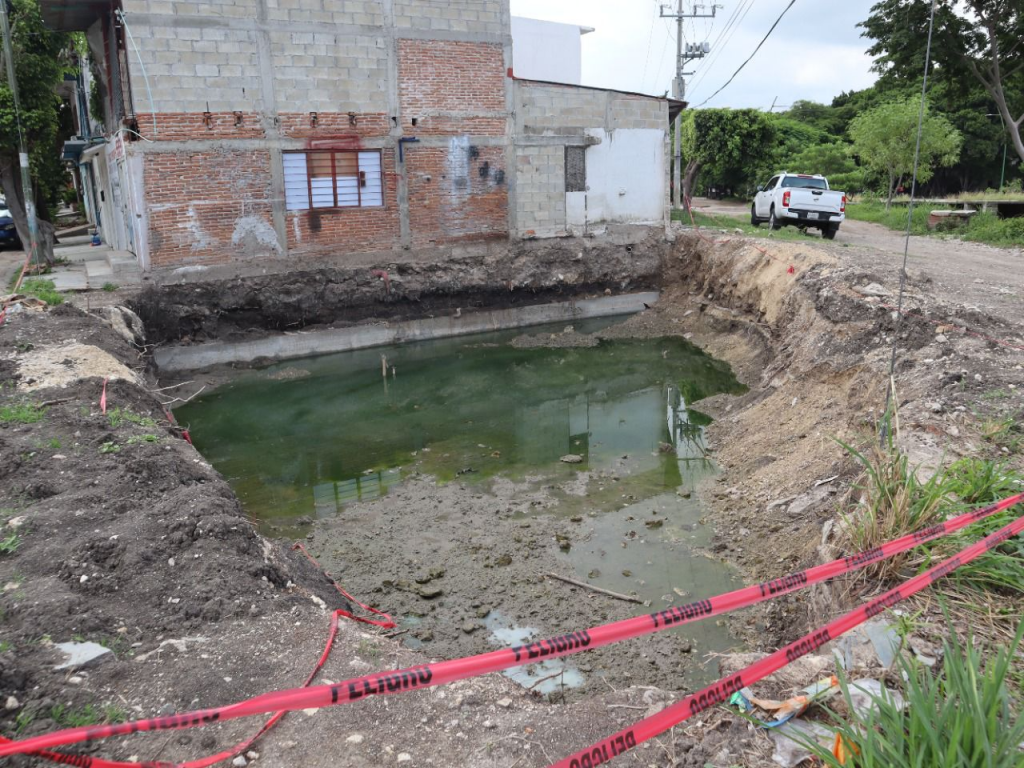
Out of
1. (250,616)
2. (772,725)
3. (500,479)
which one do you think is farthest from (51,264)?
(772,725)

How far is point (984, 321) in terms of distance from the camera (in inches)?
364

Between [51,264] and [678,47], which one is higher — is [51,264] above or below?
below

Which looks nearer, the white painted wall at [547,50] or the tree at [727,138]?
the white painted wall at [547,50]

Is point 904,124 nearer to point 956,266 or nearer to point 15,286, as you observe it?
point 956,266

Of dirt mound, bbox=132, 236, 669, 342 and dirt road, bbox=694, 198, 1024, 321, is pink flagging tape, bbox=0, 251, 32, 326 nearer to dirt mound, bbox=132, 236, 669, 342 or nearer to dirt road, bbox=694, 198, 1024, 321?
dirt mound, bbox=132, 236, 669, 342

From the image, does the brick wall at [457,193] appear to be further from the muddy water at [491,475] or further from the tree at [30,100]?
the tree at [30,100]

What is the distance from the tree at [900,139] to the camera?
81.7ft

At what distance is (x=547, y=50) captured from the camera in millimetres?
29297

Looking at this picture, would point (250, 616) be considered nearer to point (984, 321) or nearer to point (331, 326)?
point (984, 321)

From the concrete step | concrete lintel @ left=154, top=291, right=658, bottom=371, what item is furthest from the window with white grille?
the concrete step

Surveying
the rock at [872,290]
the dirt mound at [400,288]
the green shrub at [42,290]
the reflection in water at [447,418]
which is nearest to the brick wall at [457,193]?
the dirt mound at [400,288]

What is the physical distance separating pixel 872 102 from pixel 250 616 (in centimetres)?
4279

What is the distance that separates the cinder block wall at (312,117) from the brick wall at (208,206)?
2 cm

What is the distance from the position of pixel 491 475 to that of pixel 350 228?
8732mm
